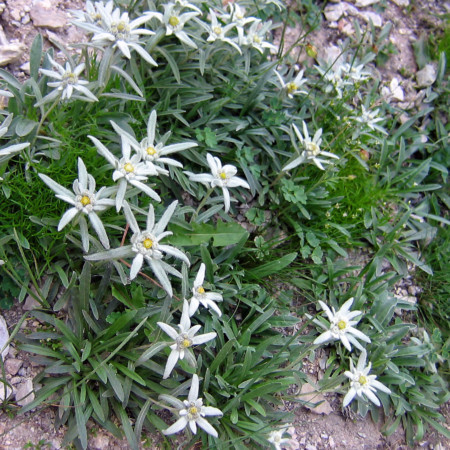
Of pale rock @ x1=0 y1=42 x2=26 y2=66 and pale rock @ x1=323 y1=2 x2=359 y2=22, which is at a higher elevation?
pale rock @ x1=323 y1=2 x2=359 y2=22

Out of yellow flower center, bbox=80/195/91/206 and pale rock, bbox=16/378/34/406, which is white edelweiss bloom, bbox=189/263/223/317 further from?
pale rock, bbox=16/378/34/406

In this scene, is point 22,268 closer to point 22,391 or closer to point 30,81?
point 22,391

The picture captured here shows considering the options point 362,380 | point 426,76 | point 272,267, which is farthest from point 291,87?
point 362,380

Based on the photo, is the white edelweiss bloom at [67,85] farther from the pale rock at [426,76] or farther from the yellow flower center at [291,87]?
the pale rock at [426,76]

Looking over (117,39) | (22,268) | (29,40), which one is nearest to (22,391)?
(22,268)

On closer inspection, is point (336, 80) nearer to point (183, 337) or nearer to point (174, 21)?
point (174, 21)

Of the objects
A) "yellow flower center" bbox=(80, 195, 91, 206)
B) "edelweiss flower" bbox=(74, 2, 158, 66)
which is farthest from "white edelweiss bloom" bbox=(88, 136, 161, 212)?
"edelweiss flower" bbox=(74, 2, 158, 66)

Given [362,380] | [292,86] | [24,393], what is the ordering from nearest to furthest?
[24,393], [362,380], [292,86]
